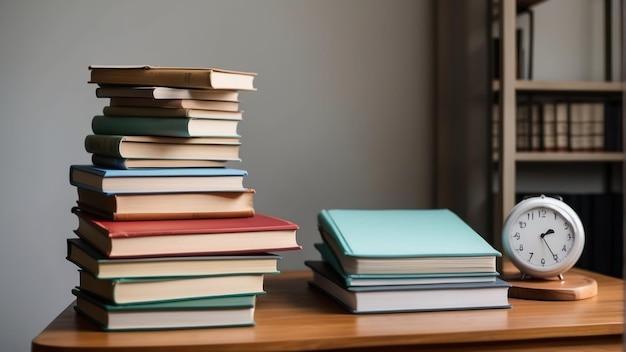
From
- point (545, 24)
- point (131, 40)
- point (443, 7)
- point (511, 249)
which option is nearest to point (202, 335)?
point (511, 249)

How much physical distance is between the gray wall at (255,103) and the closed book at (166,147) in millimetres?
620

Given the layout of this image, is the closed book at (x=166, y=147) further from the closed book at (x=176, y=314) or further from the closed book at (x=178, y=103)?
the closed book at (x=176, y=314)

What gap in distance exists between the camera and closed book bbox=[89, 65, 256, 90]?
1207mm

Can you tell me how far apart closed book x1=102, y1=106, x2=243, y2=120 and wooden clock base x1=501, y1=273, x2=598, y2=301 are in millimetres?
562

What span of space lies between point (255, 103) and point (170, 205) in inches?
31.2

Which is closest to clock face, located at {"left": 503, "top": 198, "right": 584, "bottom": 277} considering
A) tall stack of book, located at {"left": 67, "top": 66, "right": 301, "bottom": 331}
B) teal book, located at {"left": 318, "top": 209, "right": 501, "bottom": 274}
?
teal book, located at {"left": 318, "top": 209, "right": 501, "bottom": 274}

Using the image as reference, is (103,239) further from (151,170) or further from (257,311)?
(257,311)

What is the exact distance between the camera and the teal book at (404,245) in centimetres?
125

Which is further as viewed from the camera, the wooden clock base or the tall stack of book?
the wooden clock base

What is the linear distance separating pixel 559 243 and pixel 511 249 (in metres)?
0.08

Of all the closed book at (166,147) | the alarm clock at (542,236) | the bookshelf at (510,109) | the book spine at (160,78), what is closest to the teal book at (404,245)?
the alarm clock at (542,236)

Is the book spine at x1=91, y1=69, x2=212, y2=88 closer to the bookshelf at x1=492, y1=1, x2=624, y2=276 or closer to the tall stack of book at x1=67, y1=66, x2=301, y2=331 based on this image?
the tall stack of book at x1=67, y1=66, x2=301, y2=331

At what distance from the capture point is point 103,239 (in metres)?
1.14

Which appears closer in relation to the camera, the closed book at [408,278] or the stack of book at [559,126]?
the closed book at [408,278]
